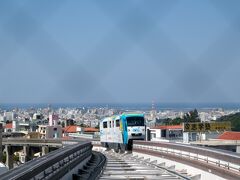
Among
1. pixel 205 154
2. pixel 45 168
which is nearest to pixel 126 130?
pixel 205 154

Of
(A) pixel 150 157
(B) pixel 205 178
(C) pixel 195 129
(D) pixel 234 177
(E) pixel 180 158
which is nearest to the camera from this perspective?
(D) pixel 234 177

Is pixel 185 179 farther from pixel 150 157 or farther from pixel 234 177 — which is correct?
pixel 150 157

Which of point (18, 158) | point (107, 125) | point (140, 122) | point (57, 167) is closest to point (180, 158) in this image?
point (57, 167)

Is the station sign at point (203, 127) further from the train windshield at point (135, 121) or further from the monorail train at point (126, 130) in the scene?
the train windshield at point (135, 121)

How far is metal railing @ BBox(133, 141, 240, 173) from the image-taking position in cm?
1552

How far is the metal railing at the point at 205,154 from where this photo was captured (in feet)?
50.9

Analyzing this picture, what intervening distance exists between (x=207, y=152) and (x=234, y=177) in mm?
4923

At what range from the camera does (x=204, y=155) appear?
19.8 metres

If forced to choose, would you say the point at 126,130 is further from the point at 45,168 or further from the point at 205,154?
the point at 45,168

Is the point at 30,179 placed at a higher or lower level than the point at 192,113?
lower

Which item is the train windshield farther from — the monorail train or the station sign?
the station sign

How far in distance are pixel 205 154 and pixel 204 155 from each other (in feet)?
0.74

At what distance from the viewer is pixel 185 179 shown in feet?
58.9

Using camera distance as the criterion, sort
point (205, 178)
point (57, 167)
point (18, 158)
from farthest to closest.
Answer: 1. point (18, 158)
2. point (205, 178)
3. point (57, 167)
